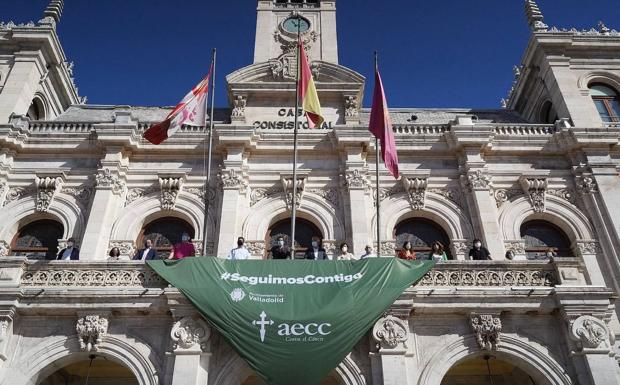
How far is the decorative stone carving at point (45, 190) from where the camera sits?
19.4m

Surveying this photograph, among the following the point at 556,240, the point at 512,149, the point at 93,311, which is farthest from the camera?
the point at 512,149

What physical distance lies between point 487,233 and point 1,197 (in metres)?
18.2

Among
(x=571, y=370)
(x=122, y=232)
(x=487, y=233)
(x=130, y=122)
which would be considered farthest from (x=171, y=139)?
Answer: (x=571, y=370)

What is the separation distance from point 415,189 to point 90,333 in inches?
492

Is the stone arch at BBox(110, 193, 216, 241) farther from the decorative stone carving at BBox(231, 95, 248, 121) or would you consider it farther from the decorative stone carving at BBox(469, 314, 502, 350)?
the decorative stone carving at BBox(469, 314, 502, 350)

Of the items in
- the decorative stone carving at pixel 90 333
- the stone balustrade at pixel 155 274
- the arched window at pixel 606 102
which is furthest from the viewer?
the arched window at pixel 606 102

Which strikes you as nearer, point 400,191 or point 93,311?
point 93,311

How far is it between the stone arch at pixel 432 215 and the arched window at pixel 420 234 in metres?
0.21

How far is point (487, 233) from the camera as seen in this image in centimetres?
1839

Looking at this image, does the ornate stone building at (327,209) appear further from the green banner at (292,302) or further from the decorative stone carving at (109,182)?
the green banner at (292,302)

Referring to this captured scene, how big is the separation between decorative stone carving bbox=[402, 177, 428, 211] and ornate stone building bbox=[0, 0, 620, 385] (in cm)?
8

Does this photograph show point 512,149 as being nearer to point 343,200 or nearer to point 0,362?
point 343,200

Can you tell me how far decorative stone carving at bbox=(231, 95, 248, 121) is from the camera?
2188 cm

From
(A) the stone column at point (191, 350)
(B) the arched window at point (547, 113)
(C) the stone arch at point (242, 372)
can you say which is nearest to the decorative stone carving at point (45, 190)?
(A) the stone column at point (191, 350)
